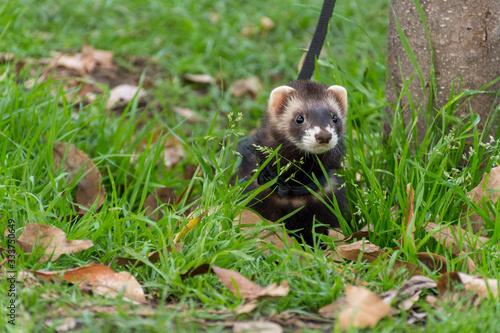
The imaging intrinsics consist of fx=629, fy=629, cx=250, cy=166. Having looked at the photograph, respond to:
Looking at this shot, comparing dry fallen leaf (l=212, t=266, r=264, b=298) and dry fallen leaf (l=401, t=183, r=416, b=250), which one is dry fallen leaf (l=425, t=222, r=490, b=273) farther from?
dry fallen leaf (l=212, t=266, r=264, b=298)

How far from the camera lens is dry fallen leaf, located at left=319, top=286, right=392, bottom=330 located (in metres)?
2.74

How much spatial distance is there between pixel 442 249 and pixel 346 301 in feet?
3.05

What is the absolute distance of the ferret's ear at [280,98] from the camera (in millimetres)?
4098

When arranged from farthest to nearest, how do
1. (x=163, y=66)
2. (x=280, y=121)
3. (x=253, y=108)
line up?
(x=163, y=66) → (x=253, y=108) → (x=280, y=121)

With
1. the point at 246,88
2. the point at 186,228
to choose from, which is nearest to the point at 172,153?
the point at 246,88

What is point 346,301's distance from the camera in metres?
2.91

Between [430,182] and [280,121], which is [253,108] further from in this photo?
[430,182]

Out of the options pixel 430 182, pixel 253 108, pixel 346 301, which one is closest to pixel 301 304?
pixel 346 301

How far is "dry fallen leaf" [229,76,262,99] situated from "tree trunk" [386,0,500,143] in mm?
2681

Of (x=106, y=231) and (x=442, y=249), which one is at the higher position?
(x=442, y=249)

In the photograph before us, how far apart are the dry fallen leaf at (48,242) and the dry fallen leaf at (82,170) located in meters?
1.00

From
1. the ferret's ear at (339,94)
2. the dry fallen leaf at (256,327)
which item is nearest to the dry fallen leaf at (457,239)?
the ferret's ear at (339,94)

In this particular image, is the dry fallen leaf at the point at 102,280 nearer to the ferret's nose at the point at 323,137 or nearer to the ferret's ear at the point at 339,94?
the ferret's nose at the point at 323,137

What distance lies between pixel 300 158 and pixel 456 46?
1.32m
